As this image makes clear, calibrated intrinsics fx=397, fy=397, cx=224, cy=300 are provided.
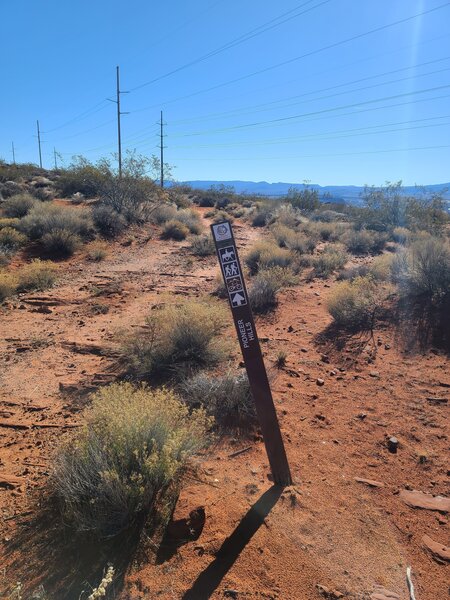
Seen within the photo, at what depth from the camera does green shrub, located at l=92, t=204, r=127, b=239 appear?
53.2ft

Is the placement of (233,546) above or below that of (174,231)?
below

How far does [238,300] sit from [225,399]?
2007mm

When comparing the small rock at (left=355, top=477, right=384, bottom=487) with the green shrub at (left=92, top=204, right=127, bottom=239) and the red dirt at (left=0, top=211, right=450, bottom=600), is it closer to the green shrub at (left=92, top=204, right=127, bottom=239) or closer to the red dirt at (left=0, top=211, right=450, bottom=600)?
the red dirt at (left=0, top=211, right=450, bottom=600)

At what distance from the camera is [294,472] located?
362 cm

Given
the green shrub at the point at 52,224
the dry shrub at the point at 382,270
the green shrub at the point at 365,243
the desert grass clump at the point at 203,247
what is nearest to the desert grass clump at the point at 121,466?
the dry shrub at the point at 382,270

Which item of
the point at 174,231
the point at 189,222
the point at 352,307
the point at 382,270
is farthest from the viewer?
the point at 189,222

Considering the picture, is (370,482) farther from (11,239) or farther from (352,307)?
(11,239)

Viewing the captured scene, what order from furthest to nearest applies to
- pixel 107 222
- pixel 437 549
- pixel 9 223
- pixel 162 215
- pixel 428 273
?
pixel 162 215 < pixel 107 222 < pixel 9 223 < pixel 428 273 < pixel 437 549

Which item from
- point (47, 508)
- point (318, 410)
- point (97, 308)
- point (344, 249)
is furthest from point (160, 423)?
point (344, 249)

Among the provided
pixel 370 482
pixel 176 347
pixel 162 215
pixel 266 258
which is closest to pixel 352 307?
pixel 176 347

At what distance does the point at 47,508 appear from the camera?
3.04 meters

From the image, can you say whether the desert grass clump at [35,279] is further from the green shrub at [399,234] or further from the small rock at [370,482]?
the green shrub at [399,234]

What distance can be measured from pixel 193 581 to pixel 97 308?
22.0 feet

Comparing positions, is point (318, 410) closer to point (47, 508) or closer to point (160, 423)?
point (160, 423)
